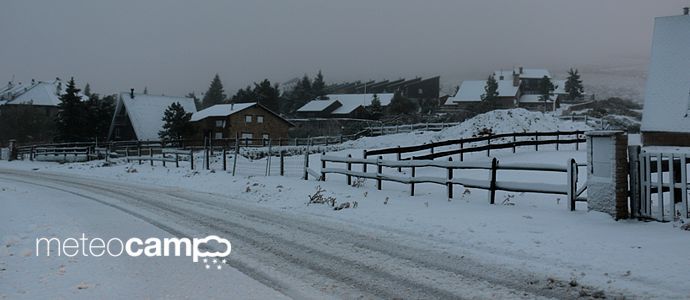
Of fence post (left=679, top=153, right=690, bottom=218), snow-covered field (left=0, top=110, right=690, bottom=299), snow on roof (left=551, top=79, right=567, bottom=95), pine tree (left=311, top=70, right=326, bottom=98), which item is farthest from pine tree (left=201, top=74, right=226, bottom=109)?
fence post (left=679, top=153, right=690, bottom=218)

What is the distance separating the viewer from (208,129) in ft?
199

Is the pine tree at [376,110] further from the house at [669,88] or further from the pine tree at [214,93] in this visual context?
the pine tree at [214,93]

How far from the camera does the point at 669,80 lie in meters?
25.9

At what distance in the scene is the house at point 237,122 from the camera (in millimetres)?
59344

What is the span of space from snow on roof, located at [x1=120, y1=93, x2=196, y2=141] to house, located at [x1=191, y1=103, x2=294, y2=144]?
15.6 feet

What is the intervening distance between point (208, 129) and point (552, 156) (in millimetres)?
43398

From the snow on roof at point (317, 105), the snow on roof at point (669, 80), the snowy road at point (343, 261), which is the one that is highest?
the snow on roof at point (317, 105)

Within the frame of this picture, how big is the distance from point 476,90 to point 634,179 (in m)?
86.4

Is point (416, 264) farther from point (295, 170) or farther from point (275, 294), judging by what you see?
point (295, 170)

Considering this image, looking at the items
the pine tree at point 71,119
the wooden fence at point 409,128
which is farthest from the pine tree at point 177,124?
the wooden fence at point 409,128

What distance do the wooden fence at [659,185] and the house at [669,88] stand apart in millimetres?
17898

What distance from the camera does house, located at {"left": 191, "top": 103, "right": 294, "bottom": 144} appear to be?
59.3 meters

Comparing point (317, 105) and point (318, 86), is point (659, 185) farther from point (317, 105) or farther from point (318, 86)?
point (318, 86)

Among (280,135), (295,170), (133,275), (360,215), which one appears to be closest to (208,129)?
(280,135)
